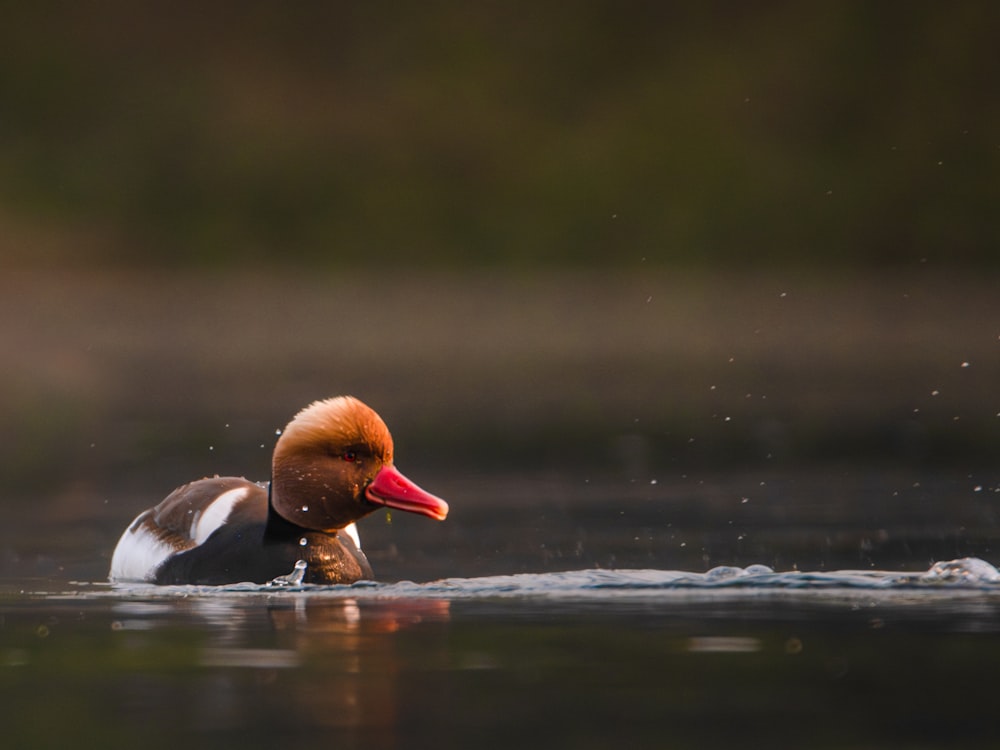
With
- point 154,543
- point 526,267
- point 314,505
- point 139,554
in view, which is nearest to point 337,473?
point 314,505

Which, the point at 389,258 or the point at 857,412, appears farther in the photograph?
the point at 389,258

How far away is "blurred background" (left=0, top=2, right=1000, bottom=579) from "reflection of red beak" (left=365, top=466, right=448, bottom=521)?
115 centimetres

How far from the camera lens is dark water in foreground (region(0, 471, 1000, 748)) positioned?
779cm

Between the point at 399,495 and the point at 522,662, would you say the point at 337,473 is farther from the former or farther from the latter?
the point at 522,662

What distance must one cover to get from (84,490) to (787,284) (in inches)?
3882

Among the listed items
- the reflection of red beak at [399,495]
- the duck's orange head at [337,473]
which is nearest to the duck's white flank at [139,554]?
the duck's orange head at [337,473]

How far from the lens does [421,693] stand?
8.30 meters

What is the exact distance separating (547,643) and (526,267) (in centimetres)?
11117

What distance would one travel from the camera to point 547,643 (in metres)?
9.46

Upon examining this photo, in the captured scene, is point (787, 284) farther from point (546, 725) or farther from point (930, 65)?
point (546, 725)

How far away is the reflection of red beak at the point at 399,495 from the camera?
37.9 feet

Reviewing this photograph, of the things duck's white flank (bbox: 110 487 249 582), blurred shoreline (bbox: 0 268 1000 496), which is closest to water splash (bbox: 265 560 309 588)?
duck's white flank (bbox: 110 487 249 582)

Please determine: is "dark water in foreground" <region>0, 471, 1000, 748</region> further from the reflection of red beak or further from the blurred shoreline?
the blurred shoreline

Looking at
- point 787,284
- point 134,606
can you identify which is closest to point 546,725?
point 134,606
